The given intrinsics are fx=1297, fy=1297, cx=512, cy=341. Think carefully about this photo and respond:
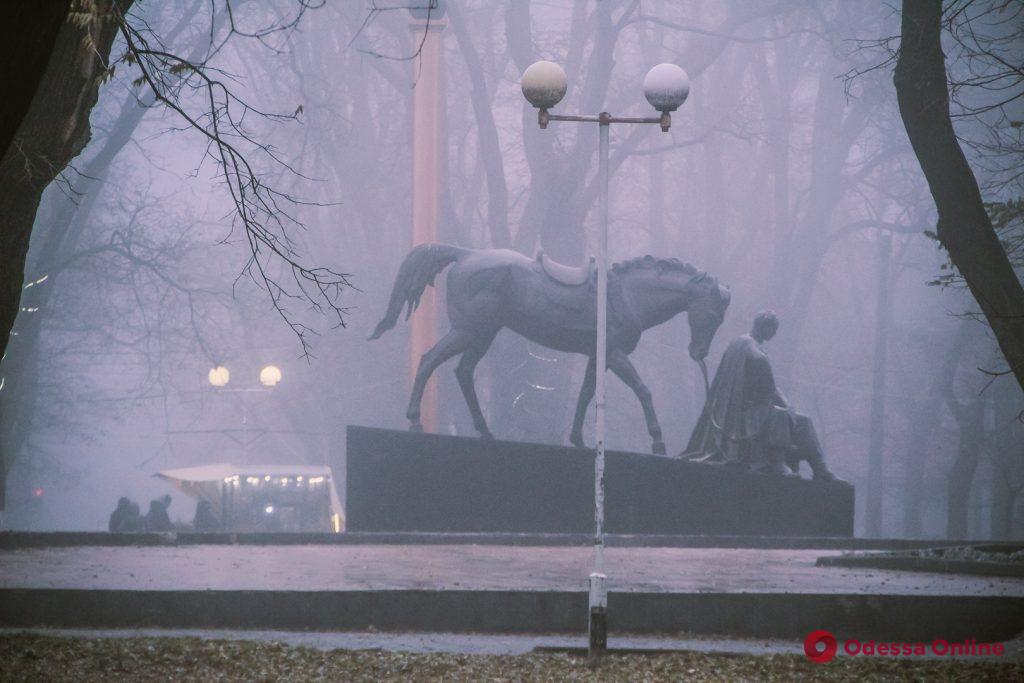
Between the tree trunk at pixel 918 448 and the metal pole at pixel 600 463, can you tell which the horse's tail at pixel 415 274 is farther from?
the tree trunk at pixel 918 448

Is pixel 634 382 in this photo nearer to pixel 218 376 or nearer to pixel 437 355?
pixel 437 355

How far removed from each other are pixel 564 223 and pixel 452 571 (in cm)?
1759

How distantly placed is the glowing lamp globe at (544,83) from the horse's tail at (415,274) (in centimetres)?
973

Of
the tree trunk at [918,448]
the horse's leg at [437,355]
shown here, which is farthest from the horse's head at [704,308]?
the tree trunk at [918,448]

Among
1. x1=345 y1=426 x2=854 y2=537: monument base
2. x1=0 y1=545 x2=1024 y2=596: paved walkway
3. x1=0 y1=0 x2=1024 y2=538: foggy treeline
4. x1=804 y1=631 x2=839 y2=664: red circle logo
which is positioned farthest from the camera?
x1=0 y1=0 x2=1024 y2=538: foggy treeline

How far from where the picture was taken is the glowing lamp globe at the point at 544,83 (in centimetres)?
1010

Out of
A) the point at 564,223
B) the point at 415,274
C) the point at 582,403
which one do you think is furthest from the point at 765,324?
the point at 564,223

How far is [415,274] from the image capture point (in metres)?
19.9

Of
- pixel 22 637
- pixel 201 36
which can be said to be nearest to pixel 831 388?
pixel 201 36

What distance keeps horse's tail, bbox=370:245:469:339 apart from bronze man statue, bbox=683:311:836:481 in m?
4.52

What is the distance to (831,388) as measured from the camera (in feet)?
133

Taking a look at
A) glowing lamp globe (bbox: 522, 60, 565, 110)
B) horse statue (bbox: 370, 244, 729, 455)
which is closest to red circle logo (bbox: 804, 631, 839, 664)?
glowing lamp globe (bbox: 522, 60, 565, 110)

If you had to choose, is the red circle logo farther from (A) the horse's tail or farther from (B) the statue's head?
(A) the horse's tail

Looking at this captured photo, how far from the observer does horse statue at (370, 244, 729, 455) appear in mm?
19750
